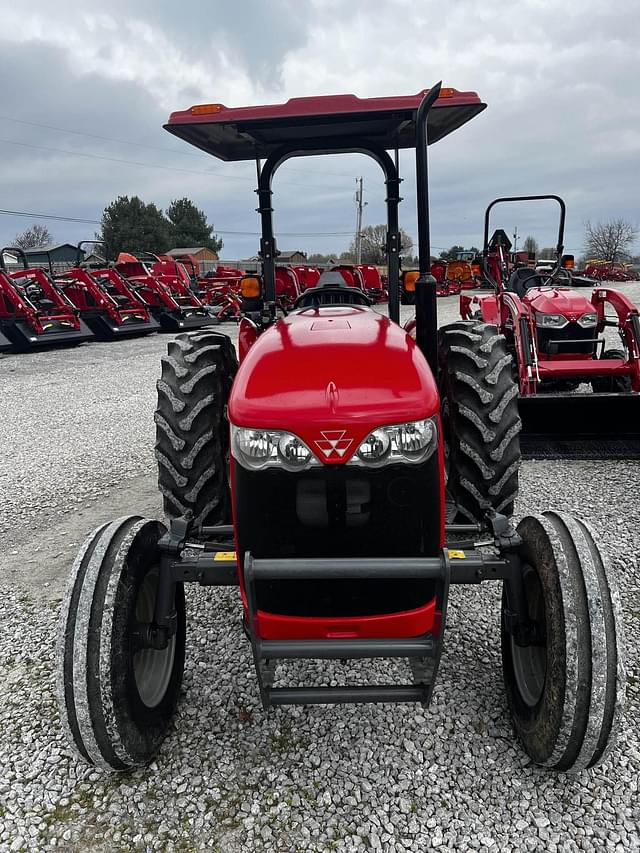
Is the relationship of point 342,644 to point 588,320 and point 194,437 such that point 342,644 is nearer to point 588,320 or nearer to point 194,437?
point 194,437

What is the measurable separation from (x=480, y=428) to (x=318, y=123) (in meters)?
1.50

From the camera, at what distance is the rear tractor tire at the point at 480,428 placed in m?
2.72

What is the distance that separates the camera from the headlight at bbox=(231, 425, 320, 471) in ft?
5.77

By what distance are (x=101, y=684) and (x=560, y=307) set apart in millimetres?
5819

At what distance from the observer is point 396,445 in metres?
Answer: 1.77

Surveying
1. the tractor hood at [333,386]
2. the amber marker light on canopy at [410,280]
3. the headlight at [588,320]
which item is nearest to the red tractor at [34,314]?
the headlight at [588,320]

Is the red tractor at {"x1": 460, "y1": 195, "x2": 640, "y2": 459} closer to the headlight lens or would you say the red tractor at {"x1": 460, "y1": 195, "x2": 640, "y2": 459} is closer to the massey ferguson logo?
the headlight lens

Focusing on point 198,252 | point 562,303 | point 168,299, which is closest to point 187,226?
point 198,252

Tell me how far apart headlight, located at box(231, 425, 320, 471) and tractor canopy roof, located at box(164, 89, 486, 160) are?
1473mm

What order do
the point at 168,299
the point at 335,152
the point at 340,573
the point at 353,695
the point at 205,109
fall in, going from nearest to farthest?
the point at 340,573, the point at 353,695, the point at 205,109, the point at 335,152, the point at 168,299

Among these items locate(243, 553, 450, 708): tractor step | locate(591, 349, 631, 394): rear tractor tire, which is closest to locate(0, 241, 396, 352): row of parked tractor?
locate(591, 349, 631, 394): rear tractor tire

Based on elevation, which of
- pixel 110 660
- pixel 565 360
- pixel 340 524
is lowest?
pixel 110 660

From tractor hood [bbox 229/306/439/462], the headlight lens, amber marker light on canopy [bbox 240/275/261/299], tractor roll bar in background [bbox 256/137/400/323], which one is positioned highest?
tractor roll bar in background [bbox 256/137/400/323]

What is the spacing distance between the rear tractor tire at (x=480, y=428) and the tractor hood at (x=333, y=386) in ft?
2.26
